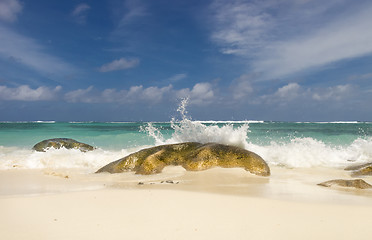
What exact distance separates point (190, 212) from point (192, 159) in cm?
391

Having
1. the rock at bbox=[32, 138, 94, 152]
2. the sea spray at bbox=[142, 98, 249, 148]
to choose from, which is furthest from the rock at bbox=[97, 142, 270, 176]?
the rock at bbox=[32, 138, 94, 152]

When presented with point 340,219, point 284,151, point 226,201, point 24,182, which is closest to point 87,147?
point 24,182

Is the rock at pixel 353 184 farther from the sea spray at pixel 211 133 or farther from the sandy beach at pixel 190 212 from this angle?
the sea spray at pixel 211 133

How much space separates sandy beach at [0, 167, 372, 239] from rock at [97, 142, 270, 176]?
1.36 meters

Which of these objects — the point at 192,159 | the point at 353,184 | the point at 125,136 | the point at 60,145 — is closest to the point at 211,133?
the point at 192,159

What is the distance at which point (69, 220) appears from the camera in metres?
3.62

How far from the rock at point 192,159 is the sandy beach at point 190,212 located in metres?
1.36

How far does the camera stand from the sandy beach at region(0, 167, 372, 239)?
127 inches

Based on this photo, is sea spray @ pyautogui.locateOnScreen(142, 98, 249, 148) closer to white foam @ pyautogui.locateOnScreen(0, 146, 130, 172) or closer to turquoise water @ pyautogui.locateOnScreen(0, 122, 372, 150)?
turquoise water @ pyautogui.locateOnScreen(0, 122, 372, 150)

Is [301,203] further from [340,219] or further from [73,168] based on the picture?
[73,168]

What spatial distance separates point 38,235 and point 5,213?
1.15 m

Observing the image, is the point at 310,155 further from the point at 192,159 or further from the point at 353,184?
the point at 192,159

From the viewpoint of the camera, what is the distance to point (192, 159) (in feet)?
25.8

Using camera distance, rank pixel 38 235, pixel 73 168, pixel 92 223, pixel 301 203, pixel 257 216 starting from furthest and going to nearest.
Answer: pixel 73 168
pixel 301 203
pixel 257 216
pixel 92 223
pixel 38 235
